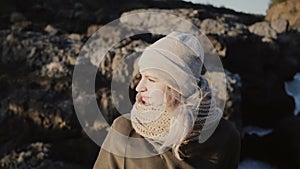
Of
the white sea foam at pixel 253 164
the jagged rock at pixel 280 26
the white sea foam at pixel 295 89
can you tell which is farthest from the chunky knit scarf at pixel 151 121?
the jagged rock at pixel 280 26

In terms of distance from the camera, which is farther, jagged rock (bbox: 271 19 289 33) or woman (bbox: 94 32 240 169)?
jagged rock (bbox: 271 19 289 33)

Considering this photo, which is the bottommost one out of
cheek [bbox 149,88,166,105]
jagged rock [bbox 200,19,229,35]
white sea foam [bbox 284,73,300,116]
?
white sea foam [bbox 284,73,300,116]

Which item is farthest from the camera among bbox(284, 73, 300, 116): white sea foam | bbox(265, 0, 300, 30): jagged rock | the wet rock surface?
bbox(265, 0, 300, 30): jagged rock

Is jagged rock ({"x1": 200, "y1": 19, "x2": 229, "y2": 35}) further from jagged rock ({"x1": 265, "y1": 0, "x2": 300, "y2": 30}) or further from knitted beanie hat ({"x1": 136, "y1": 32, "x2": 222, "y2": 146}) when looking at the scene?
jagged rock ({"x1": 265, "y1": 0, "x2": 300, "y2": 30})

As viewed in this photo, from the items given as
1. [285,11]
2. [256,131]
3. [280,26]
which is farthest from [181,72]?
[285,11]

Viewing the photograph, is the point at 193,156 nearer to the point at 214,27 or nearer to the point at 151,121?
the point at 151,121

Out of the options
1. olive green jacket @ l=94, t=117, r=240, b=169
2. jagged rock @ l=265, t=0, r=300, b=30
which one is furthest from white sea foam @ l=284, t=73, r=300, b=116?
olive green jacket @ l=94, t=117, r=240, b=169

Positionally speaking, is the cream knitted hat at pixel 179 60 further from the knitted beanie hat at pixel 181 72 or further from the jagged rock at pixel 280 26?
the jagged rock at pixel 280 26

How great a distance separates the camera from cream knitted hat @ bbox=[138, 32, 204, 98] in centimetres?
107

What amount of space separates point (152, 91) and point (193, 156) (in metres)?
0.23

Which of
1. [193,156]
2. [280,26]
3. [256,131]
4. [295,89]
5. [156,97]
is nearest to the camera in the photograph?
[156,97]

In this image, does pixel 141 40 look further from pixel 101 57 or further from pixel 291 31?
pixel 291 31

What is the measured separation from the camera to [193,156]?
1.18 meters

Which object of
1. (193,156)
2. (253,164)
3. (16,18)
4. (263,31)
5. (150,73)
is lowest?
(253,164)
